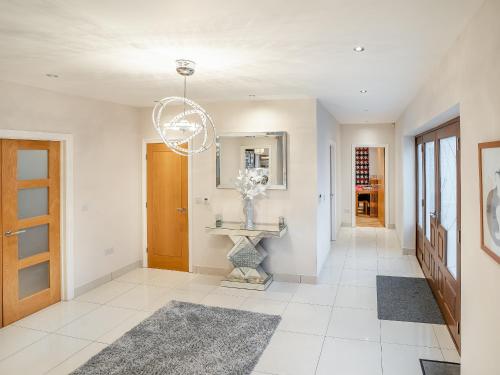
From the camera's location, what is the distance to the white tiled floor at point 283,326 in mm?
3182

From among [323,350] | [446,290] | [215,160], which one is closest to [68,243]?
[215,160]

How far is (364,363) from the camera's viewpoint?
3141 mm

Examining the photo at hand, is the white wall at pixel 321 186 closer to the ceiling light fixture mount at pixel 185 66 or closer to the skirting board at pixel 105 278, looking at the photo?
the ceiling light fixture mount at pixel 185 66

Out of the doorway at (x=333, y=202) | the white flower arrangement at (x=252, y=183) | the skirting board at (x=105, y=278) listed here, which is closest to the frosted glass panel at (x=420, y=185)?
the doorway at (x=333, y=202)

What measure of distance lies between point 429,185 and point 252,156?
247 centimetres

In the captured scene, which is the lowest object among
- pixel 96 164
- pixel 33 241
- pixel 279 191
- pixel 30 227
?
pixel 33 241

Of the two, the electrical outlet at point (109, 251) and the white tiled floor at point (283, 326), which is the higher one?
the electrical outlet at point (109, 251)

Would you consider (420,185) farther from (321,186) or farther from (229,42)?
(229,42)

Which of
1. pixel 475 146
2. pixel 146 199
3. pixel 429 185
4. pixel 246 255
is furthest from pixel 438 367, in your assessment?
pixel 146 199

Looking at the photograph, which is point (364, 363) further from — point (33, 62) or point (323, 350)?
point (33, 62)

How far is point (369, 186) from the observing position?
465 inches

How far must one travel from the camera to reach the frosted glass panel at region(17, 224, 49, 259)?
4.18m

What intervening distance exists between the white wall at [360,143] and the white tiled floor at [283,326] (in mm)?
3683

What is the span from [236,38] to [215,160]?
2.93 metres
